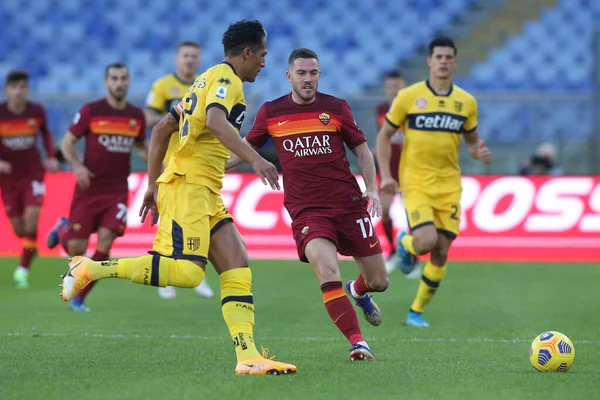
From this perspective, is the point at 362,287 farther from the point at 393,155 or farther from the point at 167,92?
the point at 393,155

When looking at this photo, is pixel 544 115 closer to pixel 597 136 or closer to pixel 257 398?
pixel 597 136

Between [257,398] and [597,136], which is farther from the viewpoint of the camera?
[597,136]

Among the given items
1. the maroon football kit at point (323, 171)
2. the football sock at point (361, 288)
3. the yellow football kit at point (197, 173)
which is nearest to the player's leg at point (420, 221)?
the football sock at point (361, 288)

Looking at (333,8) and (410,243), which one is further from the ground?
(333,8)

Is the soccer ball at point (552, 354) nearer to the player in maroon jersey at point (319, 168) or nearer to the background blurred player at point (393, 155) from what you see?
the player in maroon jersey at point (319, 168)

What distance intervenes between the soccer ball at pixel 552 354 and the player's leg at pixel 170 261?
220cm

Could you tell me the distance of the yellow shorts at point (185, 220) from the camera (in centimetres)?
664

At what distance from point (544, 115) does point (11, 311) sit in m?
11.0

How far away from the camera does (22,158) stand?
1391 cm

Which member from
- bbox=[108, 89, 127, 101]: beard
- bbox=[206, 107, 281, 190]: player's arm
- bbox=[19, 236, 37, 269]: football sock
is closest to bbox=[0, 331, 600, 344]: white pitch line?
bbox=[206, 107, 281, 190]: player's arm

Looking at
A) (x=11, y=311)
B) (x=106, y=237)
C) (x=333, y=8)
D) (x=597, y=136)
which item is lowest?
(x=11, y=311)

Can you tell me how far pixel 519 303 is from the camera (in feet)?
38.2

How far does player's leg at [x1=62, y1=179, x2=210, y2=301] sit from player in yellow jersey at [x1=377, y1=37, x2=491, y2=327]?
3473 millimetres

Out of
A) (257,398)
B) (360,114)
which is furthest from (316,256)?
(360,114)
